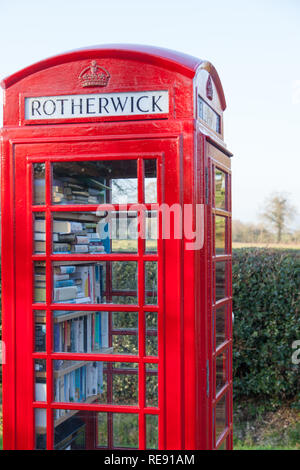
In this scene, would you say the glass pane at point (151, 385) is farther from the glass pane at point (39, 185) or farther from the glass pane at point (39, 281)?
the glass pane at point (39, 185)

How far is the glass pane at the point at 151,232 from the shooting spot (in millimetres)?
2547

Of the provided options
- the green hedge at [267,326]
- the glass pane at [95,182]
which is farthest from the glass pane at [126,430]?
the green hedge at [267,326]

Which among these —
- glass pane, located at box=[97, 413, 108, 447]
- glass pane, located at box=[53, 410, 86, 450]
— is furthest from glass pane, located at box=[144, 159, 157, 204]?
glass pane, located at box=[97, 413, 108, 447]

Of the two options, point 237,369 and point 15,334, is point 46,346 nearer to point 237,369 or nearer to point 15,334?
point 15,334

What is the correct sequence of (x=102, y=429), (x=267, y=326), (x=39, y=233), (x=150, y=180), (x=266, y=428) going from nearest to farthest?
(x=150, y=180) < (x=39, y=233) < (x=102, y=429) < (x=266, y=428) < (x=267, y=326)

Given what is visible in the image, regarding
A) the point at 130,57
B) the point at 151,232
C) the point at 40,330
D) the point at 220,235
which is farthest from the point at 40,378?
the point at 130,57

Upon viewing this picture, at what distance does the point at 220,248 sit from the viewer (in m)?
3.03

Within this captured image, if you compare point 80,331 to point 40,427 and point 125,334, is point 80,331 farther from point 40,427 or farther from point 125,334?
point 40,427

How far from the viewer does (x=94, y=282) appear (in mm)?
3016

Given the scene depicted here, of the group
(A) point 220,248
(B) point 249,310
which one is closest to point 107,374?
(A) point 220,248

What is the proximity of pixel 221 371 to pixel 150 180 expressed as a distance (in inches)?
49.2

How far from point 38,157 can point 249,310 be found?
3371 mm

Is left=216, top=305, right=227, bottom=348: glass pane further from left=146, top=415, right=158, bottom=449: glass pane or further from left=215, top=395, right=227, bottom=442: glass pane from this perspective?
left=146, top=415, right=158, bottom=449: glass pane

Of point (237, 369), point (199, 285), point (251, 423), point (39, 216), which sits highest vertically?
point (39, 216)
